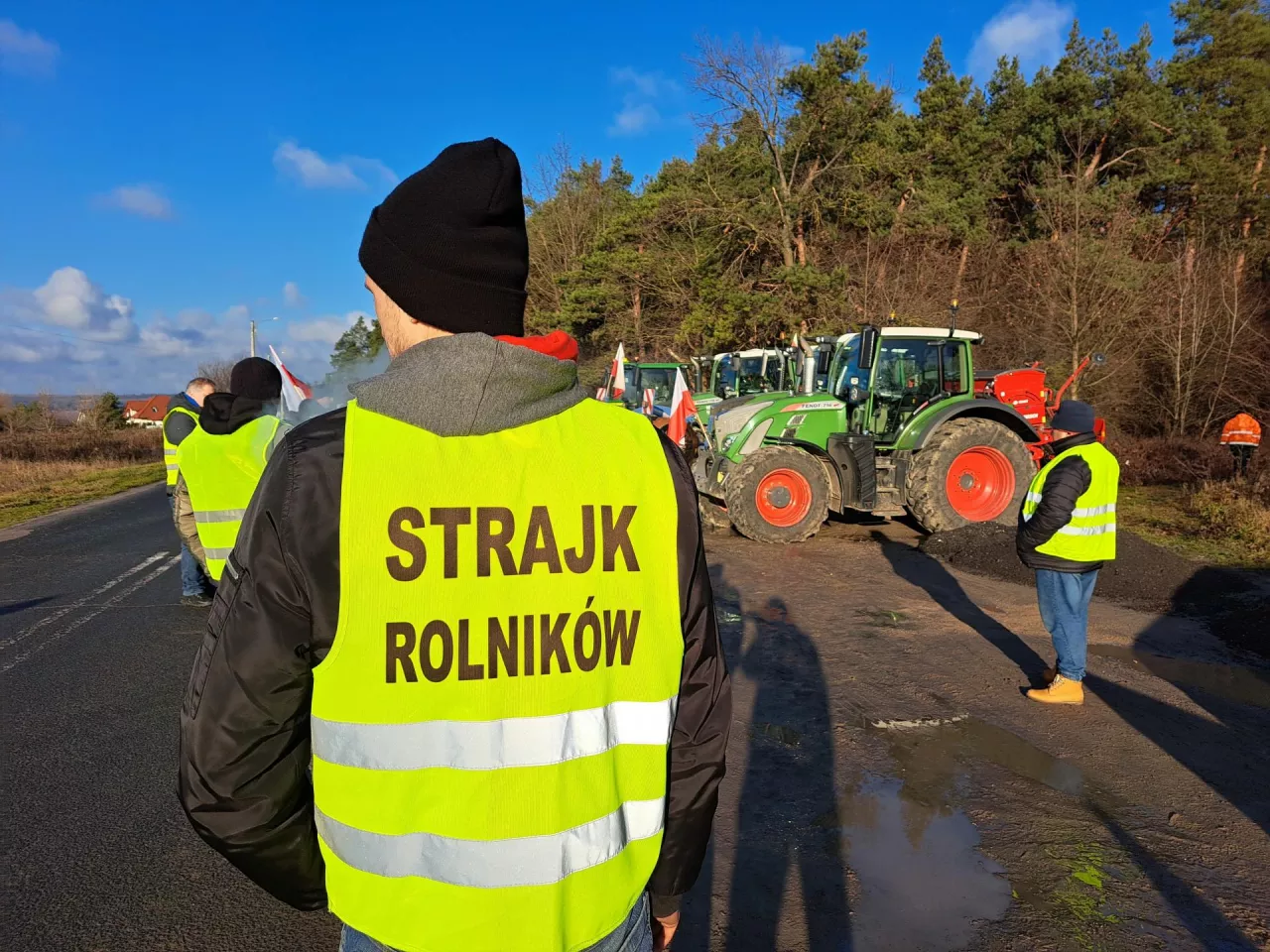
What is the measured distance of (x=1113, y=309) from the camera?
1800 cm

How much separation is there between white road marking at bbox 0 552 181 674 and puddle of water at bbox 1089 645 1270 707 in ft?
25.6

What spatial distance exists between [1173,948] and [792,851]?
1.33 m

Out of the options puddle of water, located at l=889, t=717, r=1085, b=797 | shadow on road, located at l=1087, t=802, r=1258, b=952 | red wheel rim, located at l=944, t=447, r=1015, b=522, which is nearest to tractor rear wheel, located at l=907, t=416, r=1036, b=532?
red wheel rim, located at l=944, t=447, r=1015, b=522

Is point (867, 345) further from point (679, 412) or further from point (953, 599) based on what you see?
point (953, 599)

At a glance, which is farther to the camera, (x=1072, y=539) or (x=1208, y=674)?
(x=1208, y=674)

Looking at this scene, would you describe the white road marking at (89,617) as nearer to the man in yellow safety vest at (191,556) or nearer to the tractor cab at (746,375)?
the man in yellow safety vest at (191,556)

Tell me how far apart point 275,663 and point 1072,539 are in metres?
4.72

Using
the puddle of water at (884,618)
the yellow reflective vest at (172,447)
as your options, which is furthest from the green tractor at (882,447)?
the yellow reflective vest at (172,447)

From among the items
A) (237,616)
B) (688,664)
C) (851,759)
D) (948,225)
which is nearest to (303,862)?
(237,616)

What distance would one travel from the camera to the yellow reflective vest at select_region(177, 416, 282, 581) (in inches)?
167

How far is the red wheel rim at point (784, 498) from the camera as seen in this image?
9406mm

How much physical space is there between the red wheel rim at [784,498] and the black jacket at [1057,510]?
4.70 meters

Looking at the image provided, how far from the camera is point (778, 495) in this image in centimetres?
941

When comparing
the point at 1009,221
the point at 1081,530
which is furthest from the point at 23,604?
the point at 1009,221
